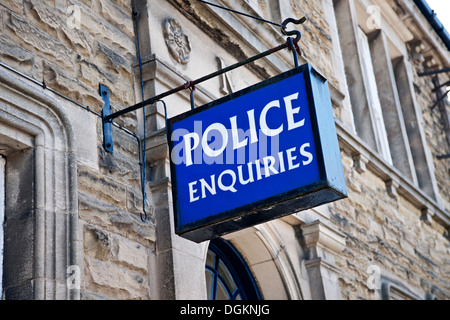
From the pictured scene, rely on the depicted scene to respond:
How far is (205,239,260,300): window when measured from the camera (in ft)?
18.8

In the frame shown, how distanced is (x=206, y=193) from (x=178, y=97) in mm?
1390

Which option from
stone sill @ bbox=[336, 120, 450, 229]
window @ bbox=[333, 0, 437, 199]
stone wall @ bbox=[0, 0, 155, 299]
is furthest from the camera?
window @ bbox=[333, 0, 437, 199]

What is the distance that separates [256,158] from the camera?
12.7 ft

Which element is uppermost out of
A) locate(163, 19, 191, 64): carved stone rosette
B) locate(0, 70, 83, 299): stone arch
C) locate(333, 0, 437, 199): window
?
locate(333, 0, 437, 199): window

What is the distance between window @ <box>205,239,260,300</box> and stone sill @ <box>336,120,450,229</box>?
6.73 feet

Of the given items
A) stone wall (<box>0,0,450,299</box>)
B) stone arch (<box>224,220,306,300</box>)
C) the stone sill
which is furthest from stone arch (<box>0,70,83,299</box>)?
the stone sill

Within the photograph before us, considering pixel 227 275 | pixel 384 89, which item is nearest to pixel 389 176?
pixel 384 89

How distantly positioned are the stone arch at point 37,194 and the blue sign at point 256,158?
555 mm

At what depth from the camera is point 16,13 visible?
4.21m

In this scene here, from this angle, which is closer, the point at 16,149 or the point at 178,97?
the point at 16,149

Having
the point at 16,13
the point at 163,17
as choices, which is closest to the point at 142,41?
the point at 163,17

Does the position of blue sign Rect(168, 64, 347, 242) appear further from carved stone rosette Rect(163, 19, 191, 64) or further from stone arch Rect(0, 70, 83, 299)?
carved stone rosette Rect(163, 19, 191, 64)

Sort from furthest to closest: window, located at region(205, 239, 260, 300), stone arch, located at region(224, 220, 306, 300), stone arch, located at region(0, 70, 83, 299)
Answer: stone arch, located at region(224, 220, 306, 300), window, located at region(205, 239, 260, 300), stone arch, located at region(0, 70, 83, 299)
